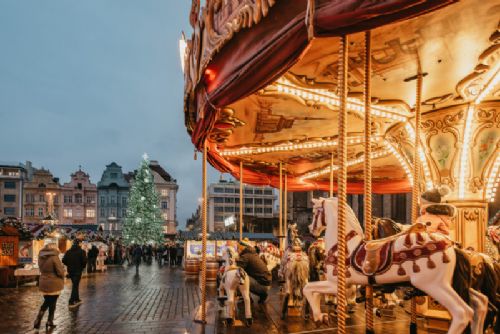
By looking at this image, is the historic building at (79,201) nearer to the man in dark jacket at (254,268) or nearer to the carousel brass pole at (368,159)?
the man in dark jacket at (254,268)

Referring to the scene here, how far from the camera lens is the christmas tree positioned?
47469 mm

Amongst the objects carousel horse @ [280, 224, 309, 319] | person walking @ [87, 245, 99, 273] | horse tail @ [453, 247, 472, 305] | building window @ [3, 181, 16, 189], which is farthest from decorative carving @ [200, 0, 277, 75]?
building window @ [3, 181, 16, 189]

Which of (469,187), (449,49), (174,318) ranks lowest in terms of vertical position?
(174,318)

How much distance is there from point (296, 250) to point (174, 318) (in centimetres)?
278

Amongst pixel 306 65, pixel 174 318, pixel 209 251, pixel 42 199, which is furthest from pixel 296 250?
pixel 42 199

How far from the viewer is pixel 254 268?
8820mm

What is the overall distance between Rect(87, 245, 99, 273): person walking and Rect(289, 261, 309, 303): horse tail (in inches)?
613

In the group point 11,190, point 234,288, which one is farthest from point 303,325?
point 11,190

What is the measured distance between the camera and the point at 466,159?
734cm

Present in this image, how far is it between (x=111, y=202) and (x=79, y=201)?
204 inches

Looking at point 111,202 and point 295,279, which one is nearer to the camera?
point 295,279

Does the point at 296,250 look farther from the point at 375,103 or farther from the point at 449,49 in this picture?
the point at 449,49

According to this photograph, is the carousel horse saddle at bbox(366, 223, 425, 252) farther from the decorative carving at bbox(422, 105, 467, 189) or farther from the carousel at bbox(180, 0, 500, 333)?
the decorative carving at bbox(422, 105, 467, 189)

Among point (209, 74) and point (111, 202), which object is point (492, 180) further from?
point (111, 202)
